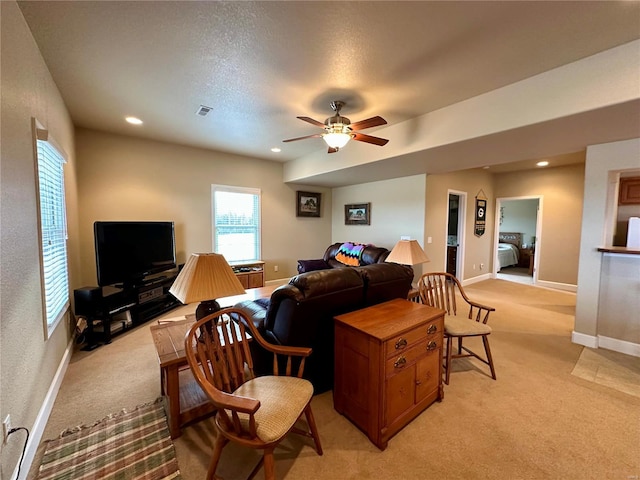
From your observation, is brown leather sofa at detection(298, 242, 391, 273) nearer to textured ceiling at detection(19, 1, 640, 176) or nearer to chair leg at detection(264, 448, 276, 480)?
textured ceiling at detection(19, 1, 640, 176)

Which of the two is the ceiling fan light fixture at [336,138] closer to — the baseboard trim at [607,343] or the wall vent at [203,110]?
the wall vent at [203,110]

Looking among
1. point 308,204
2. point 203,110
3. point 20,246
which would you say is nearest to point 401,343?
point 20,246

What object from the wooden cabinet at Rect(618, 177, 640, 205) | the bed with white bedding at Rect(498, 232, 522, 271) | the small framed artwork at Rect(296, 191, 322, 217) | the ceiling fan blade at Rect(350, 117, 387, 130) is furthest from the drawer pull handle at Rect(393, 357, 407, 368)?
the bed with white bedding at Rect(498, 232, 522, 271)

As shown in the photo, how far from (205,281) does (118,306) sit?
2.47 meters

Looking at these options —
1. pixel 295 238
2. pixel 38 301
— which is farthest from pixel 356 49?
pixel 295 238

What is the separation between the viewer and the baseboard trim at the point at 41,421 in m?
1.50

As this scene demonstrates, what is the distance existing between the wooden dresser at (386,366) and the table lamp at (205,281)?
800 mm

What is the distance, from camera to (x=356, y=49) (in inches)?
78.2

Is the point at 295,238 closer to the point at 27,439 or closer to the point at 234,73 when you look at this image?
the point at 234,73

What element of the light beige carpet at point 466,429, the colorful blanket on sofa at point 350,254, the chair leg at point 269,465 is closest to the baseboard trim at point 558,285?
the light beige carpet at point 466,429

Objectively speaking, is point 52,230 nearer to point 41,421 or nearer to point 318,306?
point 41,421

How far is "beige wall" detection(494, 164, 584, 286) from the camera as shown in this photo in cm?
533

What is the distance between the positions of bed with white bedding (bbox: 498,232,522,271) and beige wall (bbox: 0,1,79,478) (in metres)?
8.77

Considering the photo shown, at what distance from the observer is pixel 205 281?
1.60m
